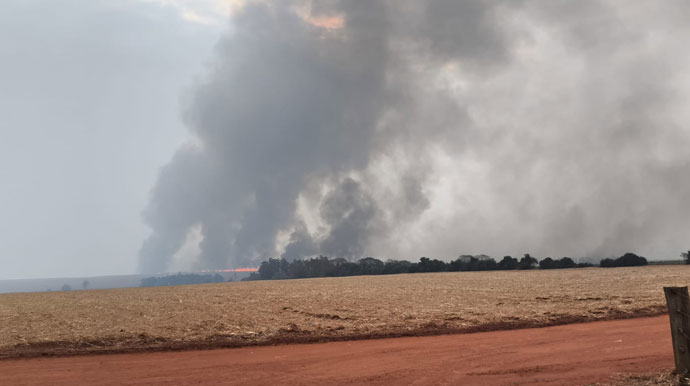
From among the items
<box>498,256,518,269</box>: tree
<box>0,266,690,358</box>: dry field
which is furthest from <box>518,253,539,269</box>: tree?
<box>0,266,690,358</box>: dry field

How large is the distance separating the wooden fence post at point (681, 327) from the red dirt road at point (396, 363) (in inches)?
55.6

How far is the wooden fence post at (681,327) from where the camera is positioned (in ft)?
40.9

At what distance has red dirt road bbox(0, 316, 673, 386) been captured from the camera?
13.9 metres

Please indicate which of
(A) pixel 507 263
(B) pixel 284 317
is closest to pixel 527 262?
(A) pixel 507 263

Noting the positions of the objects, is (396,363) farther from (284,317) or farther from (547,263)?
(547,263)

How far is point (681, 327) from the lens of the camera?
40.9 feet

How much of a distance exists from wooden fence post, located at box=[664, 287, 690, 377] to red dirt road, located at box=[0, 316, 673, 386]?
1.41 m

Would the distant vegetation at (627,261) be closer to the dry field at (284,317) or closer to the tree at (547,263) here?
the tree at (547,263)

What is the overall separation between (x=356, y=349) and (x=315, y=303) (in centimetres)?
1349

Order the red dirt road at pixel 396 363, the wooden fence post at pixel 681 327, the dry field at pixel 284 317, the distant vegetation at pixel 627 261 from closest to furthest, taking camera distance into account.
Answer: the wooden fence post at pixel 681 327 < the red dirt road at pixel 396 363 < the dry field at pixel 284 317 < the distant vegetation at pixel 627 261

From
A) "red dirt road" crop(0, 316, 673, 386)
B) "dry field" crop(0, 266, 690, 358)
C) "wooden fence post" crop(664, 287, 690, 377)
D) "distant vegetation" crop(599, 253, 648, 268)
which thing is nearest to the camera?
"wooden fence post" crop(664, 287, 690, 377)

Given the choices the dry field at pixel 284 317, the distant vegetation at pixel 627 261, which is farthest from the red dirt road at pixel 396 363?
the distant vegetation at pixel 627 261

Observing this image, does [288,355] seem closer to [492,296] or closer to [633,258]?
[492,296]

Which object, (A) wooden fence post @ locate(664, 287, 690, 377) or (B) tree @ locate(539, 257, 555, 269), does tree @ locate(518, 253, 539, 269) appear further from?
(A) wooden fence post @ locate(664, 287, 690, 377)
